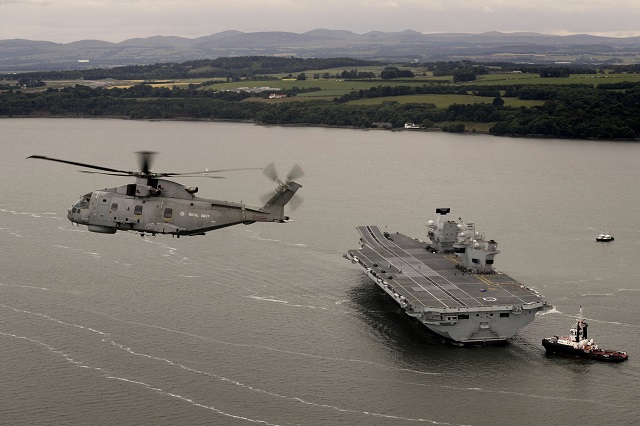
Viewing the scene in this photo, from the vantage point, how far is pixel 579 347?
5481 centimetres

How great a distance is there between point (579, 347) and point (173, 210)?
25095 mm

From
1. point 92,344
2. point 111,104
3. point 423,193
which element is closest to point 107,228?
point 92,344

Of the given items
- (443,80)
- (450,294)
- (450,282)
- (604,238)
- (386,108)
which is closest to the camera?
(450,294)

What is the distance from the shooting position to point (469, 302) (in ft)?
191

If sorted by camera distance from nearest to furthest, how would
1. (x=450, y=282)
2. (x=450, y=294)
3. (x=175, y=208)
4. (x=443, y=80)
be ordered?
(x=175, y=208) < (x=450, y=294) < (x=450, y=282) < (x=443, y=80)

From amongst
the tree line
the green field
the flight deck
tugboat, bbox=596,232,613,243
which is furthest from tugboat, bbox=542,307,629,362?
the green field

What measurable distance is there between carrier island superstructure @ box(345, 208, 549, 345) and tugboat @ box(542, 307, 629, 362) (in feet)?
7.74

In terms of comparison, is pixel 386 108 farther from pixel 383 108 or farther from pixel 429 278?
pixel 429 278

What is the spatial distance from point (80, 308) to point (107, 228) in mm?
17543

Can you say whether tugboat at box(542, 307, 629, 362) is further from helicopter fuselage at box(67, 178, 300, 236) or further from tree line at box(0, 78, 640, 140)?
tree line at box(0, 78, 640, 140)

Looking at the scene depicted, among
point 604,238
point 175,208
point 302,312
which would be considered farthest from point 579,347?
point 604,238

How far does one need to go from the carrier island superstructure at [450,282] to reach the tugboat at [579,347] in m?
2.36

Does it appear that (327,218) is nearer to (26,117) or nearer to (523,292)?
(523,292)

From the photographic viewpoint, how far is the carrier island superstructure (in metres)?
56.8
